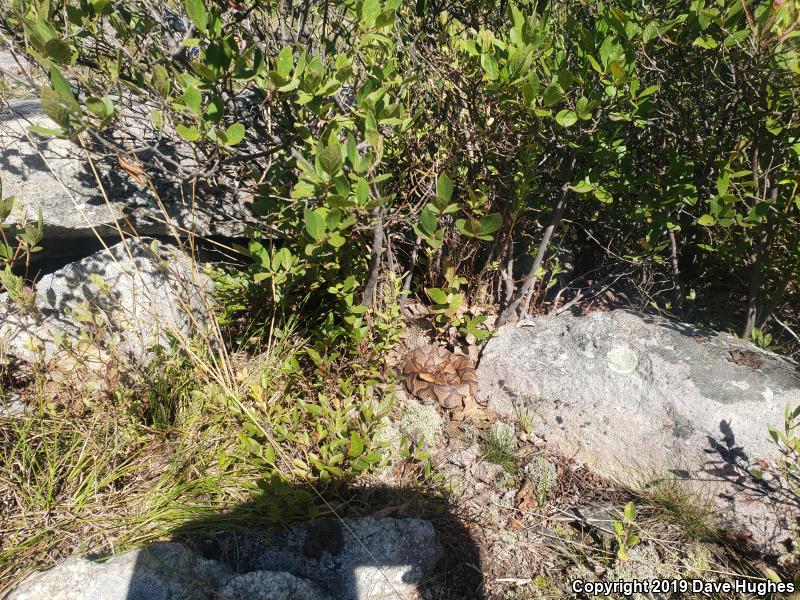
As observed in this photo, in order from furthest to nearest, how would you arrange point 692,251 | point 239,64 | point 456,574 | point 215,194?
point 692,251, point 215,194, point 456,574, point 239,64

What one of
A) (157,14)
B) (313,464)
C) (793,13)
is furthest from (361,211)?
(793,13)

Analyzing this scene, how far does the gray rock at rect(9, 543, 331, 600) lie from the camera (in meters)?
1.85

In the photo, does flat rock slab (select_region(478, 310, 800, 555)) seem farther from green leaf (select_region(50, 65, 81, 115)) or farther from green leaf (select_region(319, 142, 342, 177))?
green leaf (select_region(50, 65, 81, 115))

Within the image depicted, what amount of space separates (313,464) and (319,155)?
146 centimetres

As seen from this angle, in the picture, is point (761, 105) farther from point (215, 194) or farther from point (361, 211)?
point (215, 194)

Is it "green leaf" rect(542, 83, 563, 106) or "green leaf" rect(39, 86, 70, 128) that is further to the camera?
"green leaf" rect(542, 83, 563, 106)

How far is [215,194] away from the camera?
3.40 metres

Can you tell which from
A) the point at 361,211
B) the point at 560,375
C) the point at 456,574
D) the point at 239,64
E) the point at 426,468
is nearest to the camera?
the point at 239,64

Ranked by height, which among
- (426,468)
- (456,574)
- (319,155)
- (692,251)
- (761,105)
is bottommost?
(456,574)

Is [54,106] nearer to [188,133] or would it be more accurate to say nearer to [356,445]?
[188,133]

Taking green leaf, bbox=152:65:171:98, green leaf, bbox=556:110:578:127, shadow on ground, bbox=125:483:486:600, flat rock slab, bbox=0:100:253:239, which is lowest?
shadow on ground, bbox=125:483:486:600

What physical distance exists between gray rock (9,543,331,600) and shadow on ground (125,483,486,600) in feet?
0.17

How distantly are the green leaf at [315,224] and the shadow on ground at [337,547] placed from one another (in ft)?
3.54

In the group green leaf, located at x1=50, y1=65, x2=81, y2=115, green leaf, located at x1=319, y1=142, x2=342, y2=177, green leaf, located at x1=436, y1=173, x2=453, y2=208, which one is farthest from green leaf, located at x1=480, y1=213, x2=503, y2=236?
green leaf, located at x1=50, y1=65, x2=81, y2=115
